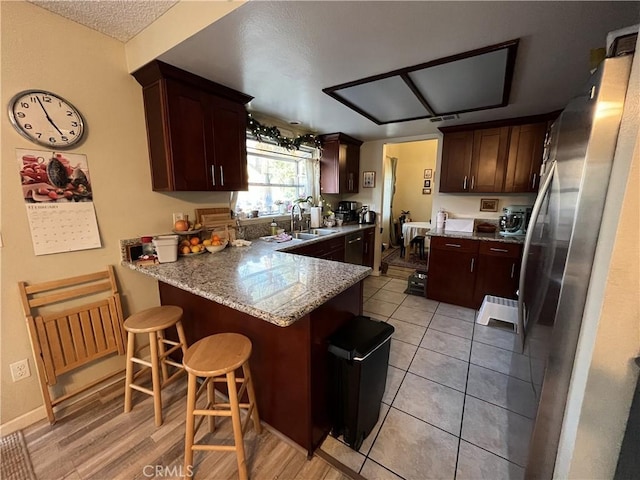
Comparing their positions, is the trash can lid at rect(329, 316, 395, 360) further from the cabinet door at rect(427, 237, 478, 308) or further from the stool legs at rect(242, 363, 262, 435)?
the cabinet door at rect(427, 237, 478, 308)

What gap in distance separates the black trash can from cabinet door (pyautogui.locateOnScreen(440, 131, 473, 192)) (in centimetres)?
268

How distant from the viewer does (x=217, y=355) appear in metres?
1.22

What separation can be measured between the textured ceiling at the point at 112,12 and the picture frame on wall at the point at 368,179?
11.0 feet

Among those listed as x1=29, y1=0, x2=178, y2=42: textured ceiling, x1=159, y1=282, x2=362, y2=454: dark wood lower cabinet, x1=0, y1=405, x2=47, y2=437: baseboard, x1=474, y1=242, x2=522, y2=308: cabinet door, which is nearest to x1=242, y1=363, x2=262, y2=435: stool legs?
x1=159, y1=282, x2=362, y2=454: dark wood lower cabinet

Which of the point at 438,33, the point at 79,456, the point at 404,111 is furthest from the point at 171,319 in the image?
the point at 404,111

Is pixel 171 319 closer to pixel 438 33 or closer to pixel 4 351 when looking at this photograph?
pixel 4 351

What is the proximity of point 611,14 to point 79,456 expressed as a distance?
361 cm

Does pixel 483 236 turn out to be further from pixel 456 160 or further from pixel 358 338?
pixel 358 338

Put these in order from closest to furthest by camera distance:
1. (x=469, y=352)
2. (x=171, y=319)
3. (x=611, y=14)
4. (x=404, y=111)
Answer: (x=611, y=14) → (x=171, y=319) → (x=469, y=352) → (x=404, y=111)

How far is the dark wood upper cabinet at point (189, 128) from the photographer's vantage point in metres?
1.81

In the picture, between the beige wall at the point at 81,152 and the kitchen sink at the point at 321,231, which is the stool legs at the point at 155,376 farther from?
the kitchen sink at the point at 321,231

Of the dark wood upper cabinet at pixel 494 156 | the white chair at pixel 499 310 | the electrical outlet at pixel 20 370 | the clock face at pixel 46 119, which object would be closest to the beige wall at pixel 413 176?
the dark wood upper cabinet at pixel 494 156

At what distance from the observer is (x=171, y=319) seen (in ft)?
5.24

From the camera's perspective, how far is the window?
3041mm
